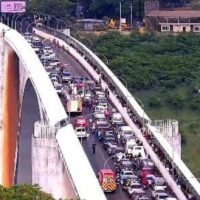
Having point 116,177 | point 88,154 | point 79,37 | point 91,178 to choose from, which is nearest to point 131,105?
point 88,154

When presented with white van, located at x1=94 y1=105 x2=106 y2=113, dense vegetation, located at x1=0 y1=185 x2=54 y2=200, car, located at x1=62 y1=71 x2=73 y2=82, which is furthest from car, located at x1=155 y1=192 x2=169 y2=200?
car, located at x1=62 y1=71 x2=73 y2=82

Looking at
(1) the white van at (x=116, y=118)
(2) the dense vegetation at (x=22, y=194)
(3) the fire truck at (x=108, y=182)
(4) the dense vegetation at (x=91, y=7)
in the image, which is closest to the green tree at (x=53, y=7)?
(4) the dense vegetation at (x=91, y=7)

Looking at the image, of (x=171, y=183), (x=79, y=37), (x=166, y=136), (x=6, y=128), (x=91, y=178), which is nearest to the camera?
(x=91, y=178)

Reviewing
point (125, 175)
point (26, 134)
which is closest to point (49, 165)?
point (125, 175)

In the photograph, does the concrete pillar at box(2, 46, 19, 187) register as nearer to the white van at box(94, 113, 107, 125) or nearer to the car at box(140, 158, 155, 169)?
the white van at box(94, 113, 107, 125)

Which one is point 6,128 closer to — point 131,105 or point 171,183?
point 131,105
